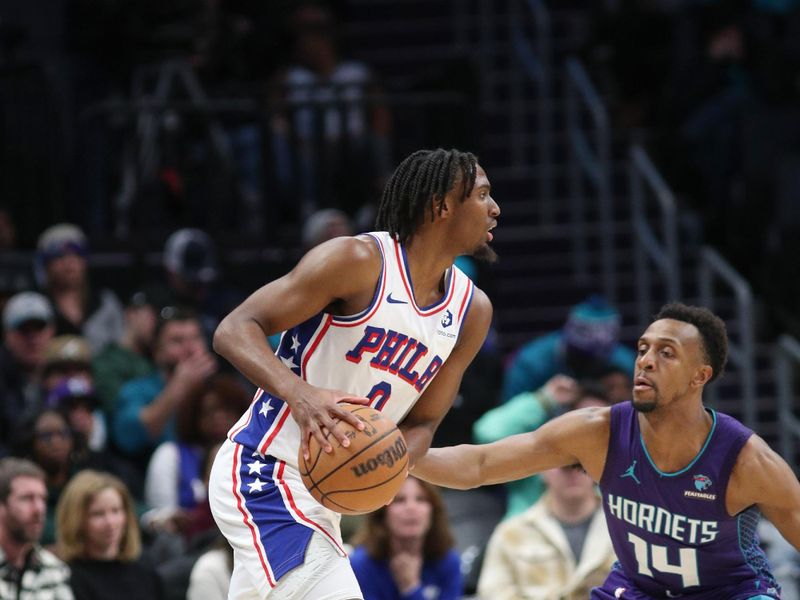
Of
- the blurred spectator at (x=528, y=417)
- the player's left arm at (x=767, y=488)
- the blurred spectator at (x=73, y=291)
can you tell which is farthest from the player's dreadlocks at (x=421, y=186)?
the blurred spectator at (x=73, y=291)

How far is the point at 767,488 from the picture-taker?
18.7ft

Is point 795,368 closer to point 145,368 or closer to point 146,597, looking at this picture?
point 145,368

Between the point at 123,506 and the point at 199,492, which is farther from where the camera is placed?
the point at 199,492

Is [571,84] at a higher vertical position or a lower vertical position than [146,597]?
higher

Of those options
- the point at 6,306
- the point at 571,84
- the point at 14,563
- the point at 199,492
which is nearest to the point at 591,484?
the point at 199,492

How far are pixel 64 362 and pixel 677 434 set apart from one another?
168 inches

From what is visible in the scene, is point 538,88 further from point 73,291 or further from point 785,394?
point 73,291

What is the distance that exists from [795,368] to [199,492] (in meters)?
5.07

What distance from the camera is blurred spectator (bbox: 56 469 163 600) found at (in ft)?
24.9

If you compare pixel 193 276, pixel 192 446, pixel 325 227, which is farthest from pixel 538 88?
pixel 192 446

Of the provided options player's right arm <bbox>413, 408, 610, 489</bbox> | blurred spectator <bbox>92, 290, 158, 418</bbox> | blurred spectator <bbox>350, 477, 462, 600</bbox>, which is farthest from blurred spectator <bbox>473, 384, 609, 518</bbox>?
player's right arm <bbox>413, 408, 610, 489</bbox>

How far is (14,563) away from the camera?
7496 millimetres

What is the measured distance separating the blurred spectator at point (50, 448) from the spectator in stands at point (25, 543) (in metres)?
0.69

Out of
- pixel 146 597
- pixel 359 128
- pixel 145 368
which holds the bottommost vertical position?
pixel 146 597
